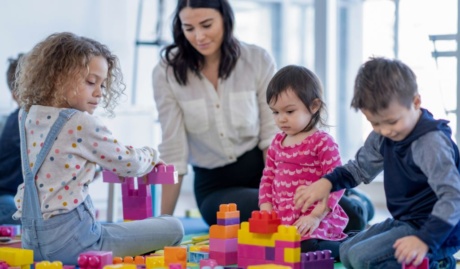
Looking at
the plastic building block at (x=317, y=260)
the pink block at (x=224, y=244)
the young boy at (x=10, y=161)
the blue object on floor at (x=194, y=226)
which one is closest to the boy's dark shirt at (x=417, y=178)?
the plastic building block at (x=317, y=260)

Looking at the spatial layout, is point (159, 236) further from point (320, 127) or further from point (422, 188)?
point (422, 188)

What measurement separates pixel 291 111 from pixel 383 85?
1.26 ft

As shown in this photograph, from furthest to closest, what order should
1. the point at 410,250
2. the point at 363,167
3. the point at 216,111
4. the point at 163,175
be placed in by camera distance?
the point at 216,111, the point at 163,175, the point at 363,167, the point at 410,250

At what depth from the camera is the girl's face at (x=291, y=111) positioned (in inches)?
70.1

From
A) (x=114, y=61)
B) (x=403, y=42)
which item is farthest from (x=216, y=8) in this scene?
(x=403, y=42)

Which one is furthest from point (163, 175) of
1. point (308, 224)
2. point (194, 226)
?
point (194, 226)

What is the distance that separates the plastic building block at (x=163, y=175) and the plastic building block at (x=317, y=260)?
49cm

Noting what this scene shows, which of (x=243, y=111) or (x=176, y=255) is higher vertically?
(x=243, y=111)

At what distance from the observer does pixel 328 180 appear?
159 centimetres

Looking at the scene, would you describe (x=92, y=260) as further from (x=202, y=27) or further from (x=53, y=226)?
(x=202, y=27)

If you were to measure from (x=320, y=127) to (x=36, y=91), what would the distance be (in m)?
0.67

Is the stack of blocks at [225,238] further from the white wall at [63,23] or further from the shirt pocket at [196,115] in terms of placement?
the white wall at [63,23]

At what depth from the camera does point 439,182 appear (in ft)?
4.61

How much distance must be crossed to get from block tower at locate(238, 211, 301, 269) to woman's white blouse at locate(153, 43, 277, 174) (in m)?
0.75
